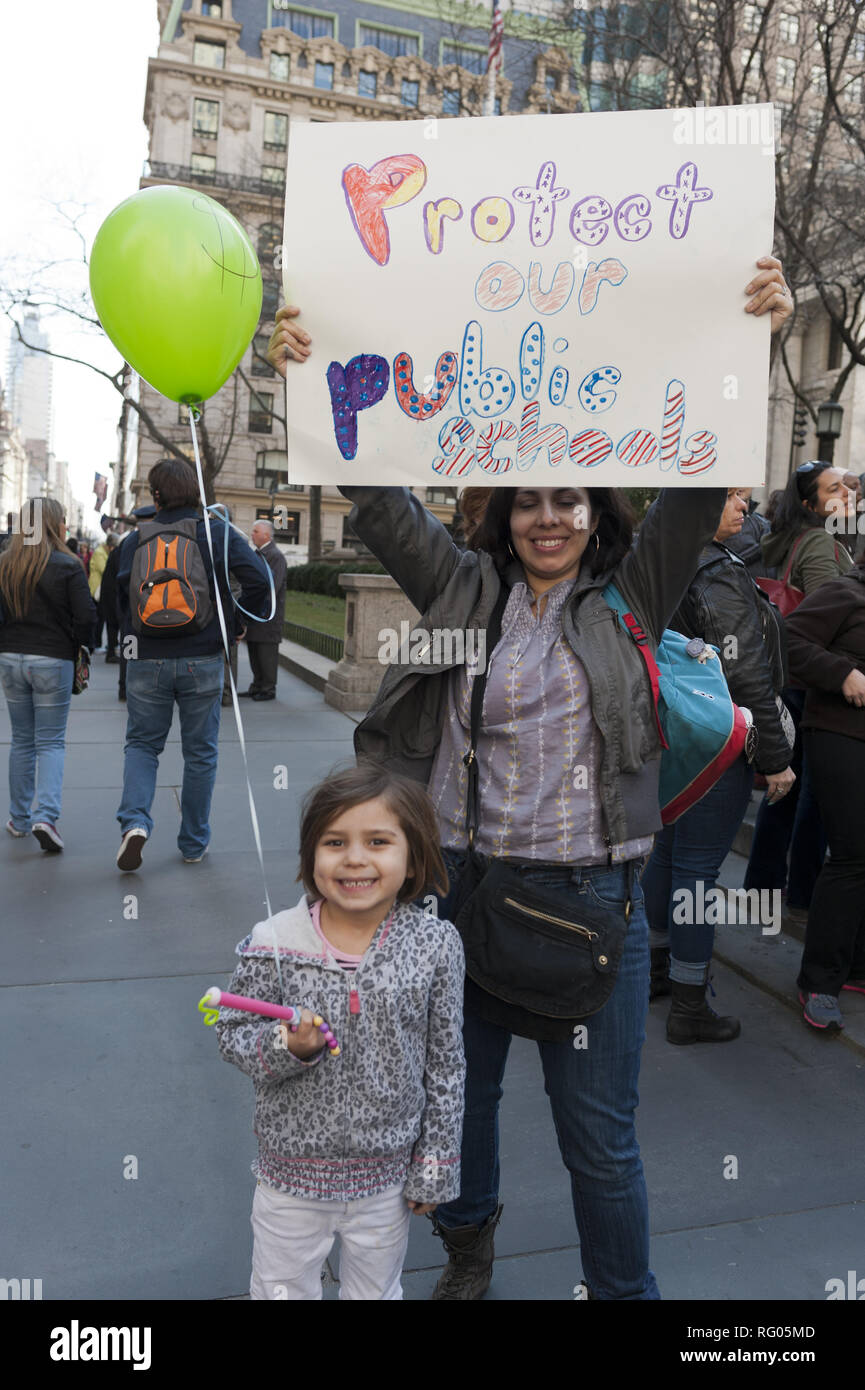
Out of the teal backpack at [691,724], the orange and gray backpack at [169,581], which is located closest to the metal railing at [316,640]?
the orange and gray backpack at [169,581]

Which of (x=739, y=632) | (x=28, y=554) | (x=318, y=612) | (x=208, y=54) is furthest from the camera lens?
(x=208, y=54)

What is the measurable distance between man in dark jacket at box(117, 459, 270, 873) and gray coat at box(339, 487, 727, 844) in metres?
3.29

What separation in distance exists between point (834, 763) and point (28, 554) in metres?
4.40

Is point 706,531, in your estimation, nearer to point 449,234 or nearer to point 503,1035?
point 449,234

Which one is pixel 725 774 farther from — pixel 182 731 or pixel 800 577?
pixel 182 731

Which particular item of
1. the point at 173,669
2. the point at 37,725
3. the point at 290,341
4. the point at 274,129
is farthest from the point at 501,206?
the point at 274,129

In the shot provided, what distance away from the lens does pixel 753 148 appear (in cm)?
219

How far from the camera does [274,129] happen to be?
5366 cm

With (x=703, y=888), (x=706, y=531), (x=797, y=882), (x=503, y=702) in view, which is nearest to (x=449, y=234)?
(x=706, y=531)

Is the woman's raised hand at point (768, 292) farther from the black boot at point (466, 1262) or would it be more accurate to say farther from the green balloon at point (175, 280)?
the black boot at point (466, 1262)

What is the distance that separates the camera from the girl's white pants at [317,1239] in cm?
202

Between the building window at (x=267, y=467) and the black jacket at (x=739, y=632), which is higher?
the building window at (x=267, y=467)

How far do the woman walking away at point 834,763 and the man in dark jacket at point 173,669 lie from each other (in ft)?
9.63

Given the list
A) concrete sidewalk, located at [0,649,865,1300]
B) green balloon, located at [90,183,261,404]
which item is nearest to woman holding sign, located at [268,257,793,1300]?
green balloon, located at [90,183,261,404]
